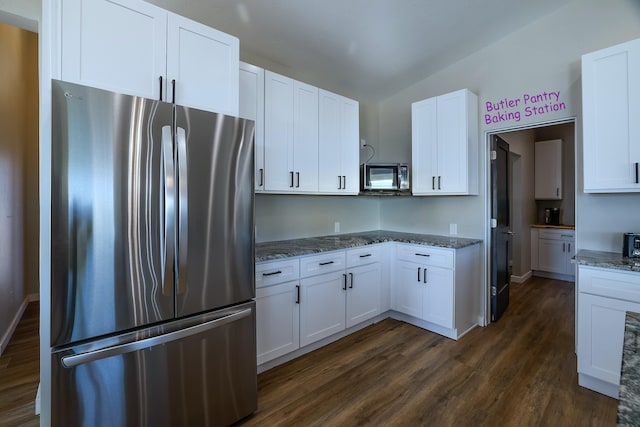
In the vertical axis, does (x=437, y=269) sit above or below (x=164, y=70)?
below

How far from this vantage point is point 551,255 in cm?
513

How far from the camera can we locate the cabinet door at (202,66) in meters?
1.76

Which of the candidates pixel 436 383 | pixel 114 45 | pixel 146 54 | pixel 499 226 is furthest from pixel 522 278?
pixel 114 45

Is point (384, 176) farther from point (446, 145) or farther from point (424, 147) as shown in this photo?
point (446, 145)

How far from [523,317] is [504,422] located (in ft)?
6.82

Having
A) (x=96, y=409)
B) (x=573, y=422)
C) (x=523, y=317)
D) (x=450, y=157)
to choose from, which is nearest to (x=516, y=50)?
(x=450, y=157)

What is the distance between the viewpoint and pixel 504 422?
74.3 inches

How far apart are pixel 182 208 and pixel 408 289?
2.59 meters

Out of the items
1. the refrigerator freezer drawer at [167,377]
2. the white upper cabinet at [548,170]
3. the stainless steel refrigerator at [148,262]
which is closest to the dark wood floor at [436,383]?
the refrigerator freezer drawer at [167,377]

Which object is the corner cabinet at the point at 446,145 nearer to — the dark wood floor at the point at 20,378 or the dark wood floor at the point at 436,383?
the dark wood floor at the point at 436,383

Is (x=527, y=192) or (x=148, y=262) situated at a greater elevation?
(x=527, y=192)

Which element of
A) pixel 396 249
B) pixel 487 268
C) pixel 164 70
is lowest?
pixel 487 268

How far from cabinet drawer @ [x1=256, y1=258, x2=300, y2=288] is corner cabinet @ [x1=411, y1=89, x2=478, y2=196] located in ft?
6.16

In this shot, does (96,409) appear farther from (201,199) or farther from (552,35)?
(552,35)
